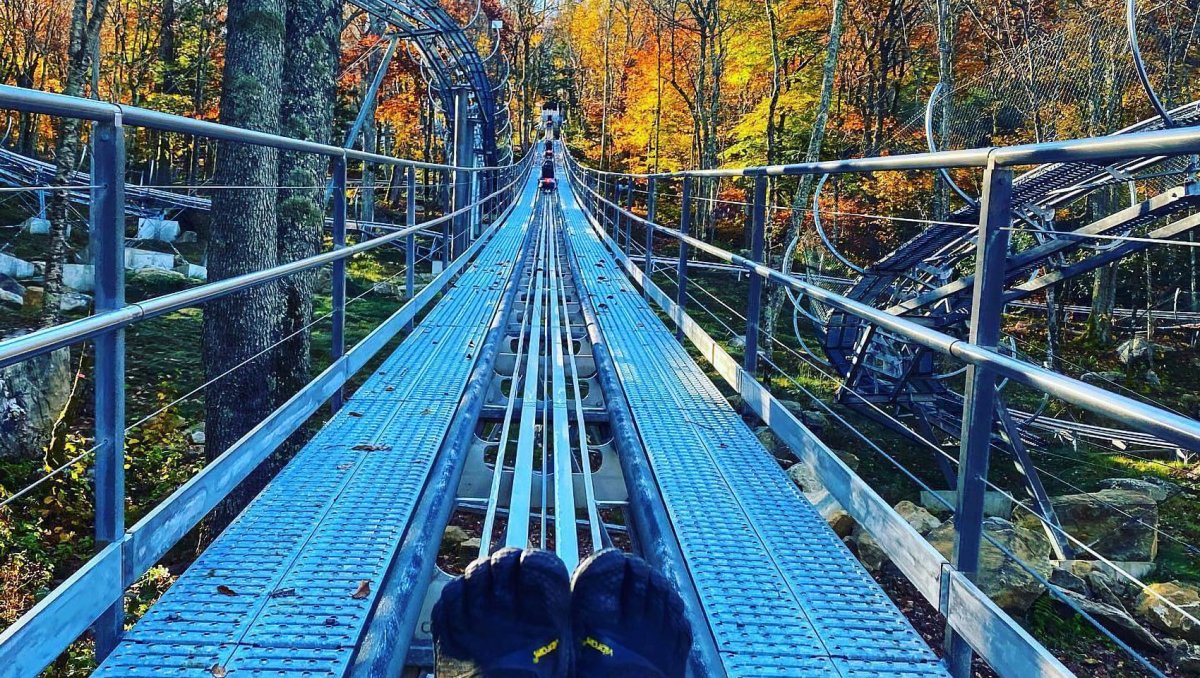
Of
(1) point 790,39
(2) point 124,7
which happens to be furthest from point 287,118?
(2) point 124,7

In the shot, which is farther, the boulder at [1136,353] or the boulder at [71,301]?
the boulder at [1136,353]

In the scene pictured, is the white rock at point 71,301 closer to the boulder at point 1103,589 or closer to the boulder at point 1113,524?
the boulder at point 1113,524

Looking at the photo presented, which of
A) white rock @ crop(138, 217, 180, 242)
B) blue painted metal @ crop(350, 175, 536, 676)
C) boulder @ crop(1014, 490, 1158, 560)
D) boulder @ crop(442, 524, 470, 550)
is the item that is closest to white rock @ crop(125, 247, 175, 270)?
white rock @ crop(138, 217, 180, 242)

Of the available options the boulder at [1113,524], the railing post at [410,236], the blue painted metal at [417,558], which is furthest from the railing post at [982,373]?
the boulder at [1113,524]

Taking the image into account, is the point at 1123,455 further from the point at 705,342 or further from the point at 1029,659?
the point at 1029,659

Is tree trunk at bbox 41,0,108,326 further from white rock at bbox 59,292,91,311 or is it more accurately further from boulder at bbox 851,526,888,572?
boulder at bbox 851,526,888,572

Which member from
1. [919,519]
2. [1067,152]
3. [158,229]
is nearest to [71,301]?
[158,229]
